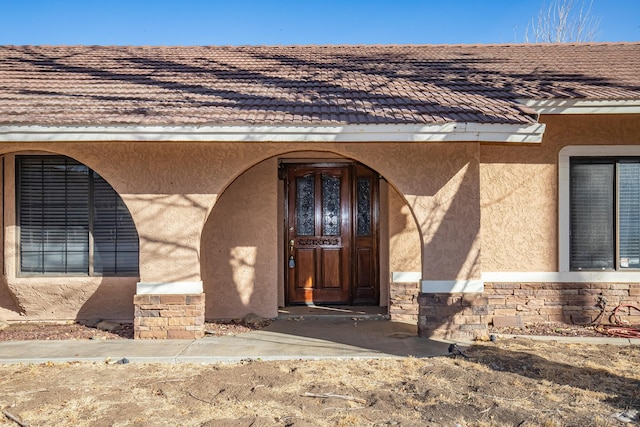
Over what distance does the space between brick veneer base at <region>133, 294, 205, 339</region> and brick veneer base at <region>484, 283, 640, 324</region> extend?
4.06 meters

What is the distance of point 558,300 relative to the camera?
730cm

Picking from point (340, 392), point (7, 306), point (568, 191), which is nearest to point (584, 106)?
point (568, 191)

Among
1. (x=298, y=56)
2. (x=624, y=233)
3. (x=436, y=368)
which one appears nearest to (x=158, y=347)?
(x=436, y=368)

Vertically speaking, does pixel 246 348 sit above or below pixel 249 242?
below

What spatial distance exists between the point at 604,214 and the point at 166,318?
6.09m

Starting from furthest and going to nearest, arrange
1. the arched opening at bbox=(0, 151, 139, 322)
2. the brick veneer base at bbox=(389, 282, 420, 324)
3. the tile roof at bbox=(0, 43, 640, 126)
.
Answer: the brick veneer base at bbox=(389, 282, 420, 324) < the arched opening at bbox=(0, 151, 139, 322) < the tile roof at bbox=(0, 43, 640, 126)

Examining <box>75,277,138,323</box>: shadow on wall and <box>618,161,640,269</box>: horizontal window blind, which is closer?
<box>618,161,640,269</box>: horizontal window blind

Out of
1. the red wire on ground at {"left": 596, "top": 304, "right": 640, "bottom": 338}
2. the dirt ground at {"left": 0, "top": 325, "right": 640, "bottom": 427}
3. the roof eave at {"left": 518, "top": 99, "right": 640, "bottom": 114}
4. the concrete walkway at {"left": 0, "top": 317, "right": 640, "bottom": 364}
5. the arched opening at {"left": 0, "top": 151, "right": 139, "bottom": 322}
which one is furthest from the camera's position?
the arched opening at {"left": 0, "top": 151, "right": 139, "bottom": 322}

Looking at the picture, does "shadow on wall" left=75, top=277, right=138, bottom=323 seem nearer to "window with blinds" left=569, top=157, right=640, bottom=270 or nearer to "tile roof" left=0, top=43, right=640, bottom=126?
"tile roof" left=0, top=43, right=640, bottom=126

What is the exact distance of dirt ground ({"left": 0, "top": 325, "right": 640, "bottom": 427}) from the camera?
4.05m

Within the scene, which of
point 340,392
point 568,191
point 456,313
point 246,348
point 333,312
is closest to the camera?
point 340,392

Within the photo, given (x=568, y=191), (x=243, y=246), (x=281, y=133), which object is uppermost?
(x=281, y=133)

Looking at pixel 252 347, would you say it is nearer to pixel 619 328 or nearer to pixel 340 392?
pixel 340 392

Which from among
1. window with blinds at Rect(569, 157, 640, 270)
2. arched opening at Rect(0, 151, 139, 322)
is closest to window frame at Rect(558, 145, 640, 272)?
window with blinds at Rect(569, 157, 640, 270)
